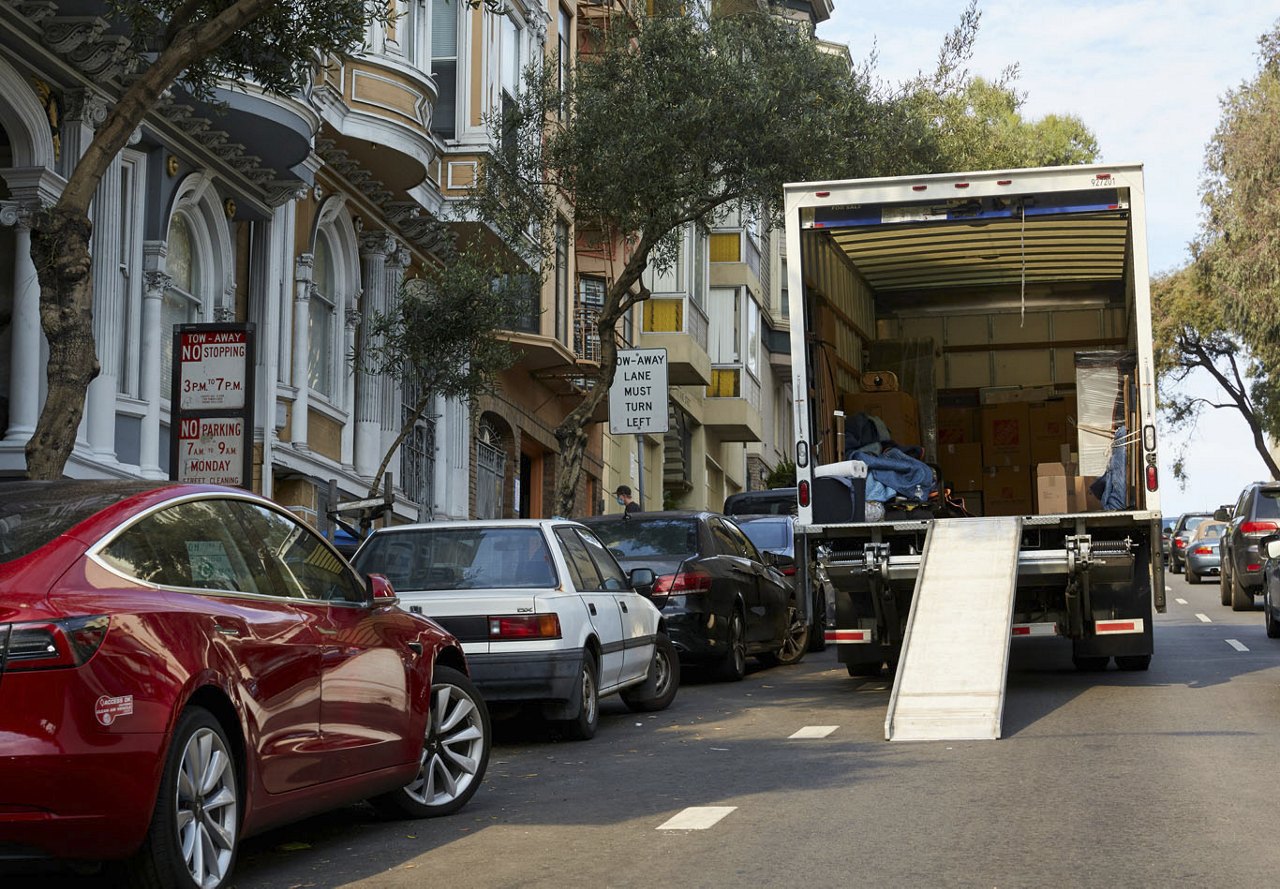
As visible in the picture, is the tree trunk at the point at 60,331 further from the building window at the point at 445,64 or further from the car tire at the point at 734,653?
the building window at the point at 445,64

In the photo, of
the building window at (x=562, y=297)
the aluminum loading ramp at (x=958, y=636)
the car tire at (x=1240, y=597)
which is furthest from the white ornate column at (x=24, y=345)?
the car tire at (x=1240, y=597)

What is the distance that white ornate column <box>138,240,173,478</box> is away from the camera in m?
17.0

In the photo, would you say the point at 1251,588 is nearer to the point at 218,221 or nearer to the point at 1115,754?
the point at 218,221

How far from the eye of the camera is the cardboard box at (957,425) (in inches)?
705

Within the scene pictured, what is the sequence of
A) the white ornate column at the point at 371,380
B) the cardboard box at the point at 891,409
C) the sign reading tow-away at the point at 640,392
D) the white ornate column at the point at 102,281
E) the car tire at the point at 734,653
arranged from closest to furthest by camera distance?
the white ornate column at the point at 102,281 → the car tire at the point at 734,653 → the cardboard box at the point at 891,409 → the sign reading tow-away at the point at 640,392 → the white ornate column at the point at 371,380

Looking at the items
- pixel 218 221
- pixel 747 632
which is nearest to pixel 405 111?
pixel 218 221

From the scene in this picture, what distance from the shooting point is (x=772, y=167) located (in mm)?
21203

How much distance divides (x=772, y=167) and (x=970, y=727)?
1146cm

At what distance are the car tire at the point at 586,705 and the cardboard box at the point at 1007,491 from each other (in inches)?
278

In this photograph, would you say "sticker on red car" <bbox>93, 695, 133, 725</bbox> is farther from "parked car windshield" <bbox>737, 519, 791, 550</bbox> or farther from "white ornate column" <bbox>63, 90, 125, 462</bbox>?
"parked car windshield" <bbox>737, 519, 791, 550</bbox>

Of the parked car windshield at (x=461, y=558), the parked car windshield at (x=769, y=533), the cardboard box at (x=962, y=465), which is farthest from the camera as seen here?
the parked car windshield at (x=769, y=533)

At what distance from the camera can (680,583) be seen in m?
15.1

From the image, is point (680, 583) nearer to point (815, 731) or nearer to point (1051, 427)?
point (815, 731)

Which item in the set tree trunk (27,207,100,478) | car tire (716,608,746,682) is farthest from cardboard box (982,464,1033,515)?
tree trunk (27,207,100,478)
